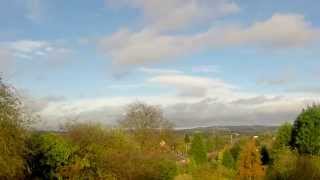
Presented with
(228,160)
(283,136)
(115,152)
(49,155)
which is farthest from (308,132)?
(49,155)

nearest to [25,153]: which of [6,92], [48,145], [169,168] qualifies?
[48,145]

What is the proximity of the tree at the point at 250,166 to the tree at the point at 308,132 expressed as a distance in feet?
21.5

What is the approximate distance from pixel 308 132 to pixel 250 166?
9297 mm

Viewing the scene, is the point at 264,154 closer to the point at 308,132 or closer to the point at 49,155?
the point at 308,132

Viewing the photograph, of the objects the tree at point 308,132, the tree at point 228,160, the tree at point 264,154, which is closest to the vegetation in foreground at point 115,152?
the tree at point 308,132

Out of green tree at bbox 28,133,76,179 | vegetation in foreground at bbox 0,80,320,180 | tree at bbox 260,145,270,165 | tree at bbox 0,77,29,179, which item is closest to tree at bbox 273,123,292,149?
vegetation in foreground at bbox 0,80,320,180

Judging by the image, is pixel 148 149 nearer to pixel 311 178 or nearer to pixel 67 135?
pixel 67 135

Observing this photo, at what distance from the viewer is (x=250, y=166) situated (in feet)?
218

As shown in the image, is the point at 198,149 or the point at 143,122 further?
the point at 198,149

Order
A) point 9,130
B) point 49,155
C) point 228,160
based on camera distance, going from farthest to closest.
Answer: point 228,160, point 49,155, point 9,130

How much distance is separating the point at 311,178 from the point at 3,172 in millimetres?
24568

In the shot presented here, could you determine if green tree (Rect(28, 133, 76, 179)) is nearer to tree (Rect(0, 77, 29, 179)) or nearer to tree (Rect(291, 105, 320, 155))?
tree (Rect(0, 77, 29, 179))

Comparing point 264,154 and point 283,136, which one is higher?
point 283,136

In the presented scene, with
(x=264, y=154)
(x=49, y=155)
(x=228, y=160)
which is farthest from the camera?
(x=228, y=160)
